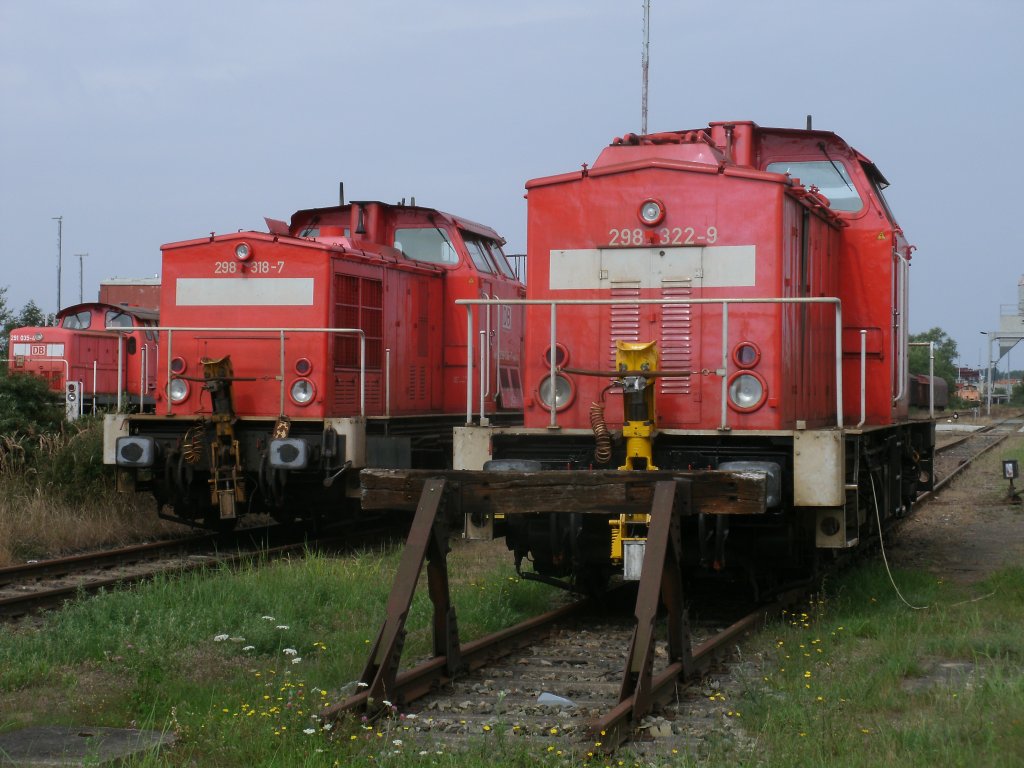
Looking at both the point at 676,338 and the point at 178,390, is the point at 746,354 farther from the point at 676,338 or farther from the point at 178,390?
the point at 178,390

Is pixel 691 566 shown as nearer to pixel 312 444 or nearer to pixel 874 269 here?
pixel 874 269

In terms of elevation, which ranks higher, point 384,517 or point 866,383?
point 866,383

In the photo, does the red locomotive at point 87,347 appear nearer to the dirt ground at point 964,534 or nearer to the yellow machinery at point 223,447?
the yellow machinery at point 223,447

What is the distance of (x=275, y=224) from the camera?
11656 mm

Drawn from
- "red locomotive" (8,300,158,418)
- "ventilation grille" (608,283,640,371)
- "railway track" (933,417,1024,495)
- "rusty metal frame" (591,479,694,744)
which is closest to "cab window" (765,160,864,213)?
"ventilation grille" (608,283,640,371)

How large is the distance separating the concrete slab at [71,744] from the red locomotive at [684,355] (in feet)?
9.49

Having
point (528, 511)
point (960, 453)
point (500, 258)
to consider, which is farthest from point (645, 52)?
point (960, 453)

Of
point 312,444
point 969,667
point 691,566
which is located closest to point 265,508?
point 312,444

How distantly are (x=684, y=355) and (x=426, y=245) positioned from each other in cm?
591

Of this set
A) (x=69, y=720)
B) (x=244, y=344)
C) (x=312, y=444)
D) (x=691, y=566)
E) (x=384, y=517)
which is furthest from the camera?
(x=384, y=517)

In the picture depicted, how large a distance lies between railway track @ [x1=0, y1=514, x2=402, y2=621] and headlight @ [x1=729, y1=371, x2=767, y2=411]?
13.4 ft

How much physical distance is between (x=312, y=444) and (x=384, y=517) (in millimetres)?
3407

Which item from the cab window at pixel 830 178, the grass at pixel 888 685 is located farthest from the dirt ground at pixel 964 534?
the cab window at pixel 830 178

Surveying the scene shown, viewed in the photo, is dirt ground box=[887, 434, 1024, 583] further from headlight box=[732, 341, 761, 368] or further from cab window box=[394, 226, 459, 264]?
cab window box=[394, 226, 459, 264]
